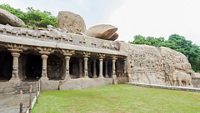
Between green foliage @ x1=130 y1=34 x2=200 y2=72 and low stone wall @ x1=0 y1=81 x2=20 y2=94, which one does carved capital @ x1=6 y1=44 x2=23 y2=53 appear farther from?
green foliage @ x1=130 y1=34 x2=200 y2=72

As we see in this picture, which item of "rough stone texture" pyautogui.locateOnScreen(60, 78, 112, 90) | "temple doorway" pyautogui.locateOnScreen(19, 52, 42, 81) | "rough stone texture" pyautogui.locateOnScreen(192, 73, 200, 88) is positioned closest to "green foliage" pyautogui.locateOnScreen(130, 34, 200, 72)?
"rough stone texture" pyautogui.locateOnScreen(192, 73, 200, 88)

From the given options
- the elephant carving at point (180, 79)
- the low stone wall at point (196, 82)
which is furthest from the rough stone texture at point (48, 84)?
the low stone wall at point (196, 82)

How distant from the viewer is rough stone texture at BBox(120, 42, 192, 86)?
2081cm

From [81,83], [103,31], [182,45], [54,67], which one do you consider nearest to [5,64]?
[54,67]

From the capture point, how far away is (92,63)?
69.6ft

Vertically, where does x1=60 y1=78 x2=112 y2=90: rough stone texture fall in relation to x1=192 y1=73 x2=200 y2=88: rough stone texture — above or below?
above

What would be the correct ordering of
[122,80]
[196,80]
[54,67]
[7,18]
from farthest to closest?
1. [196,80]
2. [122,80]
3. [54,67]
4. [7,18]

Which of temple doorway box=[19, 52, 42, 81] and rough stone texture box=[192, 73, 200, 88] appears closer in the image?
temple doorway box=[19, 52, 42, 81]

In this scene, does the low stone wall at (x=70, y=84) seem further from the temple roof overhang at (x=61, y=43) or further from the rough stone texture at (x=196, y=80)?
the rough stone texture at (x=196, y=80)

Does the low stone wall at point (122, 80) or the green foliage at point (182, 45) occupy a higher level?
the green foliage at point (182, 45)

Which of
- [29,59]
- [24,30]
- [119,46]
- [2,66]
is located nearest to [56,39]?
[24,30]

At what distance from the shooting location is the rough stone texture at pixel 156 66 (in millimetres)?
20812

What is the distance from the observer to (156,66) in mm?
23219

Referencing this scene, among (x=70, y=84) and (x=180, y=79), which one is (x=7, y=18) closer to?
(x=70, y=84)
